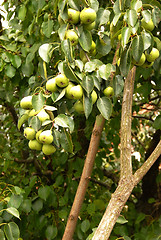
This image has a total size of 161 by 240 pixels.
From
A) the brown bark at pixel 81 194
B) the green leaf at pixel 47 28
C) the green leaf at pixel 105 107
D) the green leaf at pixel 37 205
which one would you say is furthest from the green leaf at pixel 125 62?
the green leaf at pixel 37 205

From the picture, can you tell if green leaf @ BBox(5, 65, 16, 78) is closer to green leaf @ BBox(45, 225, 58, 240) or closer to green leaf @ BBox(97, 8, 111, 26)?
green leaf @ BBox(97, 8, 111, 26)

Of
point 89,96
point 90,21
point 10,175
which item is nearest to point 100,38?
point 90,21

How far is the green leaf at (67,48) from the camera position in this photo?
93 centimetres

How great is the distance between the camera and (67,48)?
0.94m

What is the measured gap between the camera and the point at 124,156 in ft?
3.63

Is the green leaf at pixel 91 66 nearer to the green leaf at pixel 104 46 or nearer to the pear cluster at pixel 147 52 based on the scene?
the pear cluster at pixel 147 52

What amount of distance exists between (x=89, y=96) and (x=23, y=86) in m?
1.13

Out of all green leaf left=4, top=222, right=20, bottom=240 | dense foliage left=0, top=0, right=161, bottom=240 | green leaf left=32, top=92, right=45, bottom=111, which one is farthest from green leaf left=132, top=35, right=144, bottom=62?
green leaf left=4, top=222, right=20, bottom=240

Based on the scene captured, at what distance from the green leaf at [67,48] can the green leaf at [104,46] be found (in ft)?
1.17

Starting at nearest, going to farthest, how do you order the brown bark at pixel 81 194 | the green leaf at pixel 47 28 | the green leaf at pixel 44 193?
the brown bark at pixel 81 194, the green leaf at pixel 47 28, the green leaf at pixel 44 193

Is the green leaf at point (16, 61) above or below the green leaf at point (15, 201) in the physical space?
above

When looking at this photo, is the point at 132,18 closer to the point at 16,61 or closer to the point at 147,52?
the point at 147,52

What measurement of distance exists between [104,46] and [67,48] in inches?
15.2

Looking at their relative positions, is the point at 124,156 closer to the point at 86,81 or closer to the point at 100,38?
the point at 86,81
